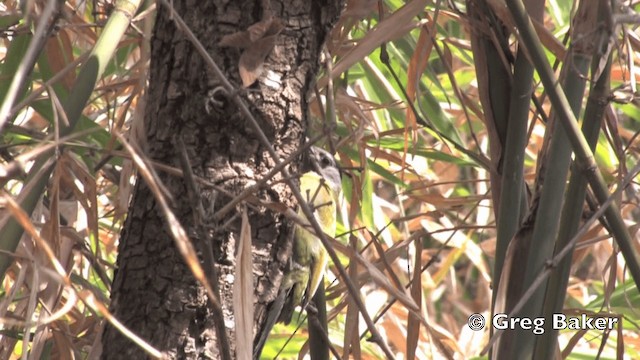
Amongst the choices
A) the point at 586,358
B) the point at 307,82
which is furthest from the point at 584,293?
the point at 307,82

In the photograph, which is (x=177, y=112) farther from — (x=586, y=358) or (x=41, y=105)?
(x=586, y=358)

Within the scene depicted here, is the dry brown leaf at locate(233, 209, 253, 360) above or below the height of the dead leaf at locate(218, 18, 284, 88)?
below

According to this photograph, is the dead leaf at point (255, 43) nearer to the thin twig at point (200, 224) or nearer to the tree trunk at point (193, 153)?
the tree trunk at point (193, 153)

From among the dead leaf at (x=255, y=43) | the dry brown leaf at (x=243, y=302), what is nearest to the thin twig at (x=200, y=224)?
the dry brown leaf at (x=243, y=302)

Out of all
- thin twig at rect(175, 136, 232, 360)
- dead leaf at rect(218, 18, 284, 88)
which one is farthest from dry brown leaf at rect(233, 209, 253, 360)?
dead leaf at rect(218, 18, 284, 88)

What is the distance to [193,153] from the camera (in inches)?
26.0

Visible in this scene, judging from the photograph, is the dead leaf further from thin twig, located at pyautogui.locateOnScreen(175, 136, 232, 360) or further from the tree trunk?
thin twig, located at pyautogui.locateOnScreen(175, 136, 232, 360)

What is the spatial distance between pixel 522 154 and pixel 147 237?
0.32 metres

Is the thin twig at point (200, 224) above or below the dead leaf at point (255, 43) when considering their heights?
below

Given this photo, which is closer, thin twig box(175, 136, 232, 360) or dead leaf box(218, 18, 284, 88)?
thin twig box(175, 136, 232, 360)

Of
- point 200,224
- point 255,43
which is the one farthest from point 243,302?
point 255,43

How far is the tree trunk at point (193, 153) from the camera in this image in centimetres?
65

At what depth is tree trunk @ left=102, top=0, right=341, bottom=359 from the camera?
0.65m

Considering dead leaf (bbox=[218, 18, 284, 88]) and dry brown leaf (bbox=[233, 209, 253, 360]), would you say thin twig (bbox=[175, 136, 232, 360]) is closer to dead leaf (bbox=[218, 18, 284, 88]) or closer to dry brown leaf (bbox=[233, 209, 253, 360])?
dry brown leaf (bbox=[233, 209, 253, 360])
